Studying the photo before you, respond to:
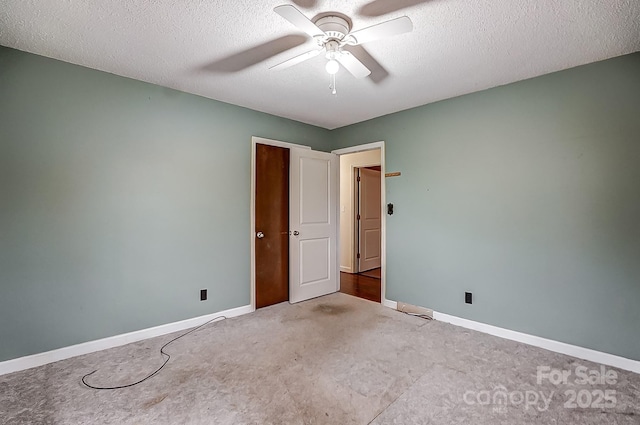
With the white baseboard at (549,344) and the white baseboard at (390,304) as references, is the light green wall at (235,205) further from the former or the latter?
the white baseboard at (390,304)

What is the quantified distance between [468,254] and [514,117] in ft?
4.65

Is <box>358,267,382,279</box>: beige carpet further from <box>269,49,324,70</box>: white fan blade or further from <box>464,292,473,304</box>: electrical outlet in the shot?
<box>269,49,324,70</box>: white fan blade

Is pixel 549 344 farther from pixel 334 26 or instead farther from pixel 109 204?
pixel 109 204

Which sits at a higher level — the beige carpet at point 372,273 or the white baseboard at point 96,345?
the white baseboard at point 96,345

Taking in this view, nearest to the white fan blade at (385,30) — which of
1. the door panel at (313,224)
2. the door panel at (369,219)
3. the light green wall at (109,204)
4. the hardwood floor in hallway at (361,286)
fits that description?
the light green wall at (109,204)

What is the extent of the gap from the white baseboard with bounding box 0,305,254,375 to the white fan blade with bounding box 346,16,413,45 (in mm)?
2989

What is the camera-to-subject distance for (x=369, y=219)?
5.93 m

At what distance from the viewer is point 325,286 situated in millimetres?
4176

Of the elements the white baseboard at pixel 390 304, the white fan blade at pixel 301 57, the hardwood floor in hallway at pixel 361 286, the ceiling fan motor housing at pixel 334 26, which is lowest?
the hardwood floor in hallway at pixel 361 286

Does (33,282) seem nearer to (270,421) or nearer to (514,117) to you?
(270,421)

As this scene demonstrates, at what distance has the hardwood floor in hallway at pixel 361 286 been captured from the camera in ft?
13.9

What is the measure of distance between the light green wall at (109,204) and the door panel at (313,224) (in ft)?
2.25

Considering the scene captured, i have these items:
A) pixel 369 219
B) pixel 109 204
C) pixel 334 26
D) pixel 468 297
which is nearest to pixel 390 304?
pixel 468 297

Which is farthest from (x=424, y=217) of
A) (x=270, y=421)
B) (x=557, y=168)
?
(x=270, y=421)
